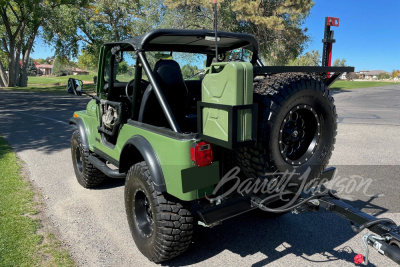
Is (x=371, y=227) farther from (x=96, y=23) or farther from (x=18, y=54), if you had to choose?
(x=18, y=54)

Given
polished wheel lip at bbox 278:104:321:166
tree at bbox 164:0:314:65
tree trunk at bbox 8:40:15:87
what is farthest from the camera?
tree trunk at bbox 8:40:15:87

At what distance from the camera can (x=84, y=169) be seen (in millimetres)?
4570

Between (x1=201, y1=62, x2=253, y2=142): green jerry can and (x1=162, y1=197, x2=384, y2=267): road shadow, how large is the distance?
3.93 feet

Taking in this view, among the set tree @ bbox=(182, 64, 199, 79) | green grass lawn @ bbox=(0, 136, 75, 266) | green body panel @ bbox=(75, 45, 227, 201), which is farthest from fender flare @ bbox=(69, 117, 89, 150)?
green body panel @ bbox=(75, 45, 227, 201)

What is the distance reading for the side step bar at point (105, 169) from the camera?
137 inches

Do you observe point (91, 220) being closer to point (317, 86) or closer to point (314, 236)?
point (314, 236)

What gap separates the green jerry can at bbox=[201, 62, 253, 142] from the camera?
212cm

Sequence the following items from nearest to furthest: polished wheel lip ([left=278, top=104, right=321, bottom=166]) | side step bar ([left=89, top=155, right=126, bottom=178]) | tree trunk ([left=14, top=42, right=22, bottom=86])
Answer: polished wheel lip ([left=278, top=104, right=321, bottom=166]) → side step bar ([left=89, top=155, right=126, bottom=178]) → tree trunk ([left=14, top=42, right=22, bottom=86])

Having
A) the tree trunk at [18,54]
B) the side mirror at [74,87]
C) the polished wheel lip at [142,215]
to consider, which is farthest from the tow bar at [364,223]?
the tree trunk at [18,54]

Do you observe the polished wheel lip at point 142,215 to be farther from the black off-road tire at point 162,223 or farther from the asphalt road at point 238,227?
the asphalt road at point 238,227

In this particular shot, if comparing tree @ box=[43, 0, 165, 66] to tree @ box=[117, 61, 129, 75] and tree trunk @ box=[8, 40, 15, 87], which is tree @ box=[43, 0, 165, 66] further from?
tree @ box=[117, 61, 129, 75]

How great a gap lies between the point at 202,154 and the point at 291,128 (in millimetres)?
811

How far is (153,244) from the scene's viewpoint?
9.08ft

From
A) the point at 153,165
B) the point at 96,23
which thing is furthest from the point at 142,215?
the point at 96,23
